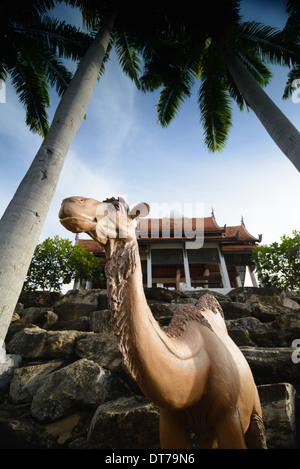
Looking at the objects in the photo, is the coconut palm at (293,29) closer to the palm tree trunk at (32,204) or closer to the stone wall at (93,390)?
the palm tree trunk at (32,204)

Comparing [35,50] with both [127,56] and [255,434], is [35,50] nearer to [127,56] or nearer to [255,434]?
[127,56]

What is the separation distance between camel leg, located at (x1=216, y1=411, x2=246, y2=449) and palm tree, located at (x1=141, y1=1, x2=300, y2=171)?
4.27 metres

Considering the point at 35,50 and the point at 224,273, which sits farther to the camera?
the point at 224,273

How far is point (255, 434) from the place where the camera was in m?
1.76

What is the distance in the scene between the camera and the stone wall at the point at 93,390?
2277 mm

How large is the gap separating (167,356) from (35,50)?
23.2 ft

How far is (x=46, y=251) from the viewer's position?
9.05 metres

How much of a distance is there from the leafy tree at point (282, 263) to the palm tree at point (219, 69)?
4887 mm

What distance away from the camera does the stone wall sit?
7.47 ft

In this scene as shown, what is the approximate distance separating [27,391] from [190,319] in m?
2.61

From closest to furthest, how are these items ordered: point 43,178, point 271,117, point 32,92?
point 43,178 < point 271,117 < point 32,92

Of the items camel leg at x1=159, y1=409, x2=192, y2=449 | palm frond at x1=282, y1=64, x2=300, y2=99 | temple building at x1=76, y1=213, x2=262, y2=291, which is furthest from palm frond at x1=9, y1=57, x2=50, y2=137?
temple building at x1=76, y1=213, x2=262, y2=291

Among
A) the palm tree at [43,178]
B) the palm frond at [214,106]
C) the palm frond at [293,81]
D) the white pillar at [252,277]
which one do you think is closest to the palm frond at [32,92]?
the palm tree at [43,178]

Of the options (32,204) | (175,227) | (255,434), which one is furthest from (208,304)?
(175,227)
